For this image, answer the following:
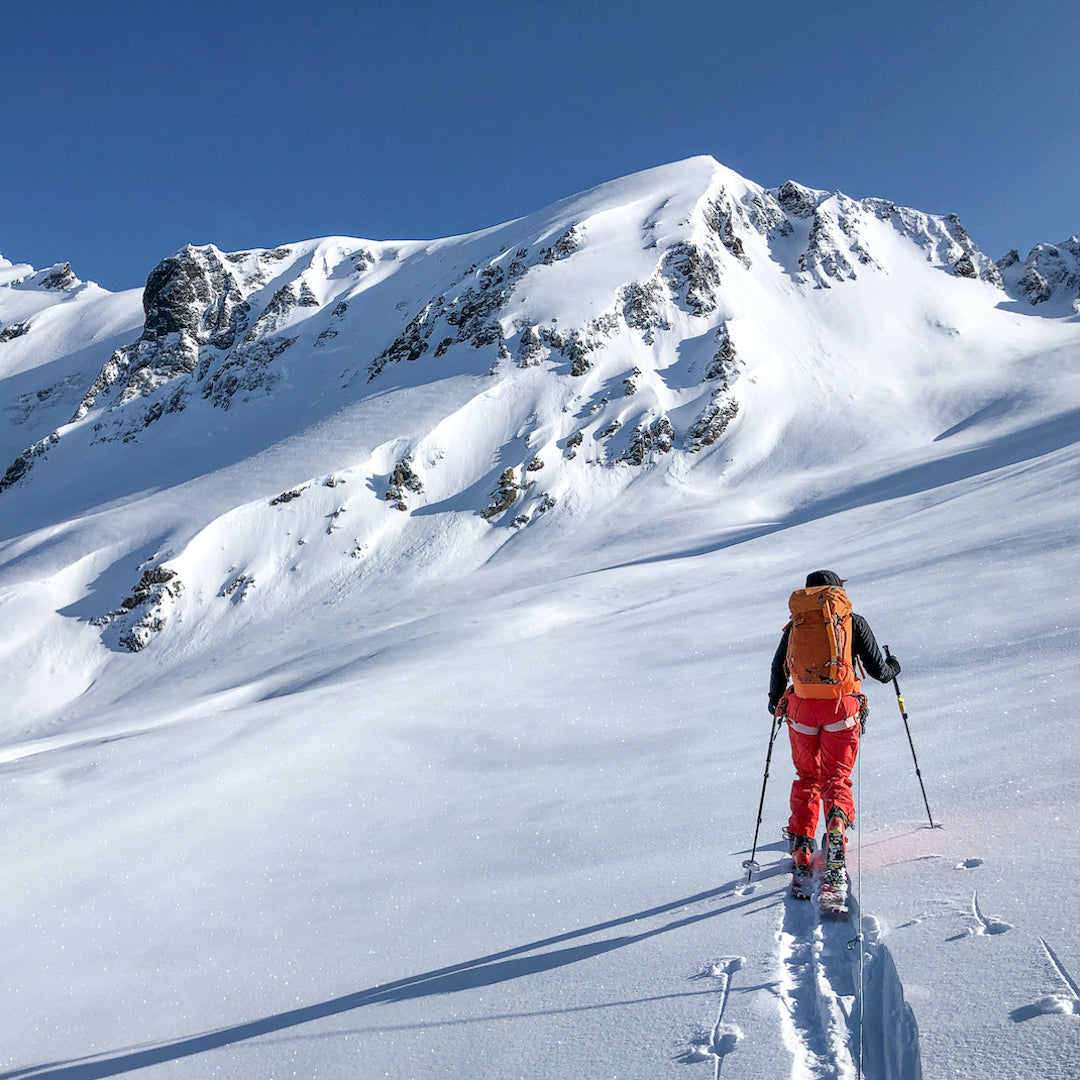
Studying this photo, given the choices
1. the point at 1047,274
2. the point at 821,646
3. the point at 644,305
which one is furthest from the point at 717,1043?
the point at 1047,274

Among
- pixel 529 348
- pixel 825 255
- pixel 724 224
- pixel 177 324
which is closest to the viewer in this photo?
pixel 529 348

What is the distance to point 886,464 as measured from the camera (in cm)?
3709

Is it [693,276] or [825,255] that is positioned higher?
[825,255]

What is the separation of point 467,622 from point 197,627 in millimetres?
24192

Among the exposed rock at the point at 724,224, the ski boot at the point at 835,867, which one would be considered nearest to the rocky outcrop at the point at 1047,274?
the exposed rock at the point at 724,224

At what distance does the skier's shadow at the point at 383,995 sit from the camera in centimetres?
379

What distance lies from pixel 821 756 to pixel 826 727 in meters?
0.22

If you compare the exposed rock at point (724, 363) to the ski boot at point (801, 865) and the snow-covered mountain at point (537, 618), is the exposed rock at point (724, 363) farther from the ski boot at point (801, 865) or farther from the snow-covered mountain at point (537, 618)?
the ski boot at point (801, 865)

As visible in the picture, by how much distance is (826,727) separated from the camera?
466 cm

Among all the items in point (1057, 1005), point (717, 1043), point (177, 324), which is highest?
point (177, 324)

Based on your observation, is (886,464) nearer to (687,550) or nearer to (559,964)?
(687,550)

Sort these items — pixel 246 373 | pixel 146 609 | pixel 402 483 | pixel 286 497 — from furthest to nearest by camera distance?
pixel 246 373 → pixel 402 483 → pixel 286 497 → pixel 146 609

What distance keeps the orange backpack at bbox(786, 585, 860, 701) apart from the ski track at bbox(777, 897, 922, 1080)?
1393 mm

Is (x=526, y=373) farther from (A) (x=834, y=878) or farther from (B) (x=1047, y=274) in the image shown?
(B) (x=1047, y=274)
